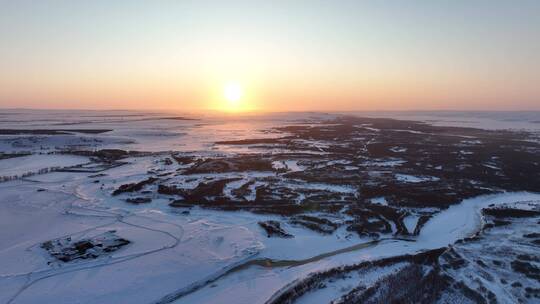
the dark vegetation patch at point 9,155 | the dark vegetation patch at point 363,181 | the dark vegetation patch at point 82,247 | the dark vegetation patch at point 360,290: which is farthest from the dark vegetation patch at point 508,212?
the dark vegetation patch at point 9,155

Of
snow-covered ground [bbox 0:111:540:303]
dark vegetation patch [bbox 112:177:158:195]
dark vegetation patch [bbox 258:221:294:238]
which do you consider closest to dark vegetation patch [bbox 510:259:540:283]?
snow-covered ground [bbox 0:111:540:303]

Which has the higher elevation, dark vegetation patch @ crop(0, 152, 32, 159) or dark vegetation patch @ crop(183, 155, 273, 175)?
dark vegetation patch @ crop(0, 152, 32, 159)

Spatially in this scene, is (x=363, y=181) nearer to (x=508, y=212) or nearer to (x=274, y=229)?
(x=508, y=212)

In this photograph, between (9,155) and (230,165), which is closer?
(230,165)

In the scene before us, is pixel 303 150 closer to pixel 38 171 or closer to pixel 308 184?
pixel 308 184

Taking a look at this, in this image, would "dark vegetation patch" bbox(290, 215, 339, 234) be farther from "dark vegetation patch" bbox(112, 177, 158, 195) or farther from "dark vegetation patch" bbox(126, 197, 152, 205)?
"dark vegetation patch" bbox(112, 177, 158, 195)

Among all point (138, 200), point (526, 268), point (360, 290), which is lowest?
point (360, 290)

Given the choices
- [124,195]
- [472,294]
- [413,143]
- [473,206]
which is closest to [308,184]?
[473,206]

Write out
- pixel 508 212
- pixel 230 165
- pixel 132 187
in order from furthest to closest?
pixel 230 165, pixel 132 187, pixel 508 212

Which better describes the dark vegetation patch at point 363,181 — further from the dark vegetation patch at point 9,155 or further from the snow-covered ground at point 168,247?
the dark vegetation patch at point 9,155

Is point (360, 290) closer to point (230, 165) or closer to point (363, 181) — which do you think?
point (363, 181)

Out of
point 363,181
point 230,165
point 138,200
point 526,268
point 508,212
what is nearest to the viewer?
point 526,268

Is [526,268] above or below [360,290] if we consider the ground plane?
above

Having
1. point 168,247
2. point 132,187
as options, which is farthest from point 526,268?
point 132,187
